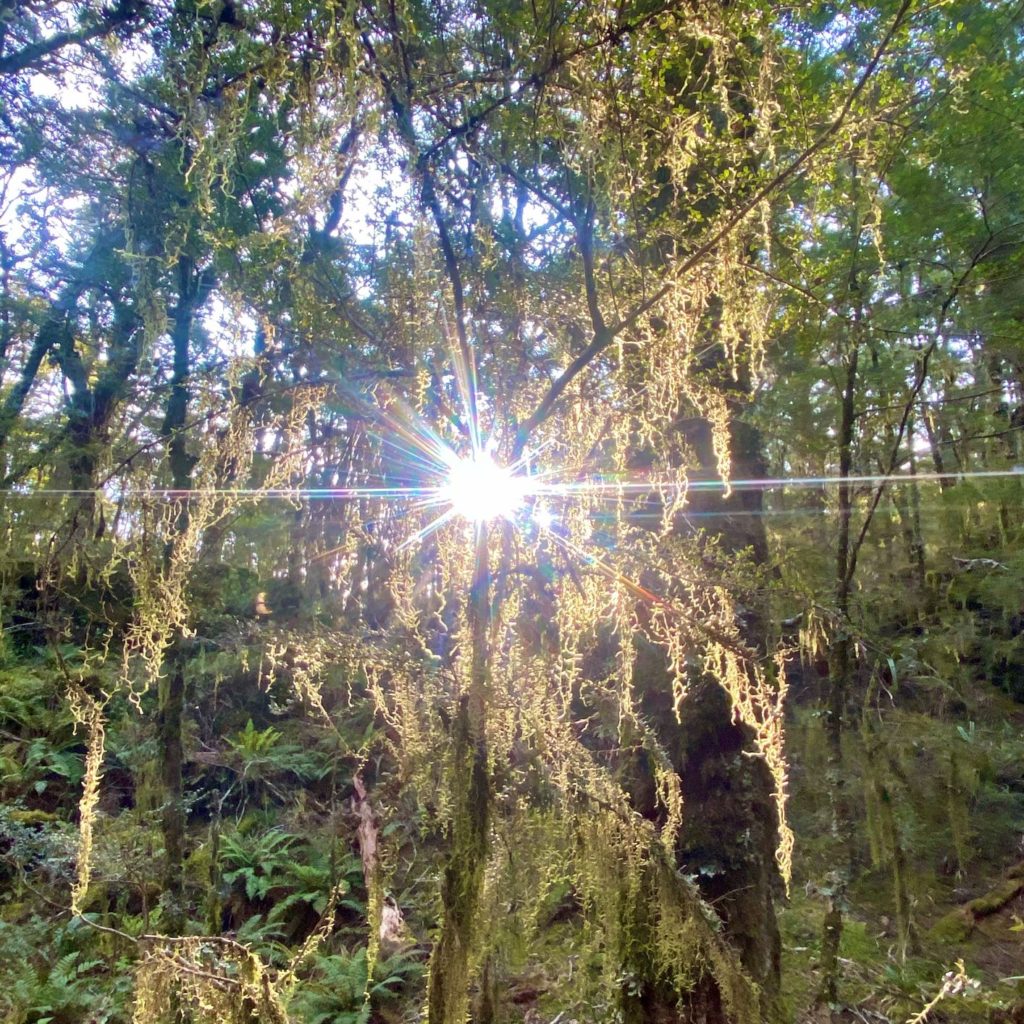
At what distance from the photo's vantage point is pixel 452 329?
244 centimetres

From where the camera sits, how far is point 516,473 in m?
2.19

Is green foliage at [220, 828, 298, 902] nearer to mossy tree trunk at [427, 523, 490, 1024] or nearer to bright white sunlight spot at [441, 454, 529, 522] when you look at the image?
mossy tree trunk at [427, 523, 490, 1024]

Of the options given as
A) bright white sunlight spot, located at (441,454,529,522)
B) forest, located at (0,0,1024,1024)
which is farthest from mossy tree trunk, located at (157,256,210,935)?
bright white sunlight spot, located at (441,454,529,522)

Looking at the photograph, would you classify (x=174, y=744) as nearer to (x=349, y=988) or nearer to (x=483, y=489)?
(x=349, y=988)

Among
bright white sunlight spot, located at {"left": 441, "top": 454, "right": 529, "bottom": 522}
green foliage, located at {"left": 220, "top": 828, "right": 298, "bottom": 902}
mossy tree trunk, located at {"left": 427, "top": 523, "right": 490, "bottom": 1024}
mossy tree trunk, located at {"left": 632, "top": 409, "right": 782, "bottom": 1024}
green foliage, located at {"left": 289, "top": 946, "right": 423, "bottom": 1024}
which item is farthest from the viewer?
green foliage, located at {"left": 220, "top": 828, "right": 298, "bottom": 902}

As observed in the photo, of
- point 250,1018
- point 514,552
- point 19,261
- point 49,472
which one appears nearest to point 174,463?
point 49,472

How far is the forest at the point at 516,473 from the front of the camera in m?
1.83

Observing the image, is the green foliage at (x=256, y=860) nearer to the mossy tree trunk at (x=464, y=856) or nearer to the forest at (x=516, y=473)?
the forest at (x=516, y=473)

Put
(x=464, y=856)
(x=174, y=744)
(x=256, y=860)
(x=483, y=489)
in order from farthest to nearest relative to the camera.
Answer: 1. (x=256, y=860)
2. (x=174, y=744)
3. (x=483, y=489)
4. (x=464, y=856)

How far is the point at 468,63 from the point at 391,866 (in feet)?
11.3

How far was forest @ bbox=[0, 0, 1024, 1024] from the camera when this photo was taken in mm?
1832

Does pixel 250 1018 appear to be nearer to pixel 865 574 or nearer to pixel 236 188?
pixel 236 188

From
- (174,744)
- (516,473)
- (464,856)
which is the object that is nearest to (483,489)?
(516,473)

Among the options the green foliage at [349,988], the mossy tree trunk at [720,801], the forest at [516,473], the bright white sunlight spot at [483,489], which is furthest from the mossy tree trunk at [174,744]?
the mossy tree trunk at [720,801]
